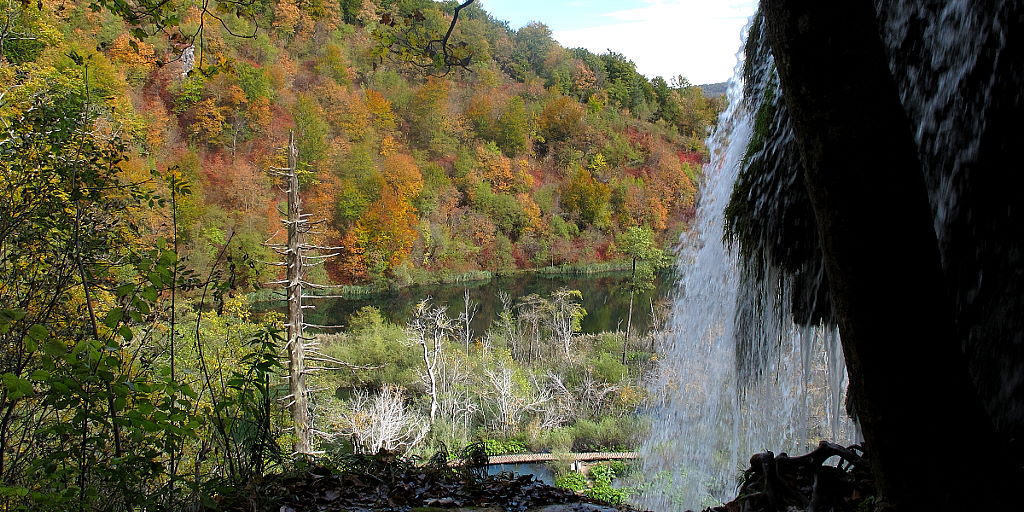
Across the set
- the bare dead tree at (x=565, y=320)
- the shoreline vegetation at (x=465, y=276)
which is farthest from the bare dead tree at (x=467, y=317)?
the shoreline vegetation at (x=465, y=276)

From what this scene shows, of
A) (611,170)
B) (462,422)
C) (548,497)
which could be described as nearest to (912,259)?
(548,497)

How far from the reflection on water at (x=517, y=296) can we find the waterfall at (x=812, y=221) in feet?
76.7

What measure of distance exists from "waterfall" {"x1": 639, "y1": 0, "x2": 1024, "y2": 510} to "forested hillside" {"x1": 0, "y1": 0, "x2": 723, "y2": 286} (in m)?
24.5

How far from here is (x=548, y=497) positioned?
2.48 metres

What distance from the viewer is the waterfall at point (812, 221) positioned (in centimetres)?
139

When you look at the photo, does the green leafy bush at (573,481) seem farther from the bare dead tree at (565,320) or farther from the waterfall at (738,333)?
the waterfall at (738,333)

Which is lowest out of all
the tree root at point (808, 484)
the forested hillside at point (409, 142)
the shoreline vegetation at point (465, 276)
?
the tree root at point (808, 484)

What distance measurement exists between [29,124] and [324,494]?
385cm

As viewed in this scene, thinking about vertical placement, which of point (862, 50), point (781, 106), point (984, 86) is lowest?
point (862, 50)

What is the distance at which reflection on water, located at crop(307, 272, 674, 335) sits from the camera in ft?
95.0

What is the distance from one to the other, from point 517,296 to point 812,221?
31.7m

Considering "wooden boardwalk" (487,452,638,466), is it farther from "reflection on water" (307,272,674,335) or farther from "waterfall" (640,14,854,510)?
"reflection on water" (307,272,674,335)

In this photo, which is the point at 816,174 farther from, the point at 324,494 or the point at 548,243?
the point at 548,243

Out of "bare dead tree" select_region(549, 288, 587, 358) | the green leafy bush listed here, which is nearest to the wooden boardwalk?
the green leafy bush
